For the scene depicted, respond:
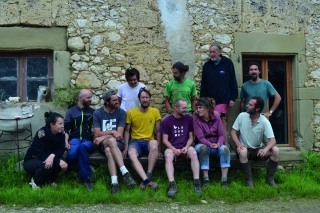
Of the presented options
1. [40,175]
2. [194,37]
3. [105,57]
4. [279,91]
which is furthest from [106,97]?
[279,91]

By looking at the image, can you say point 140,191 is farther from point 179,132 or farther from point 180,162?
point 179,132

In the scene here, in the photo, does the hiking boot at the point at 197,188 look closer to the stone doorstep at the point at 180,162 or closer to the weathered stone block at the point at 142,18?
the stone doorstep at the point at 180,162

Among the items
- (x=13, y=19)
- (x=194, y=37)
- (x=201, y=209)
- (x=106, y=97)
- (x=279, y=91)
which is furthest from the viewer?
(x=279, y=91)

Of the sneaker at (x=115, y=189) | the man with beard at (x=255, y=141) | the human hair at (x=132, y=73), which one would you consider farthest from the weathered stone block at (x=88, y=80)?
the man with beard at (x=255, y=141)

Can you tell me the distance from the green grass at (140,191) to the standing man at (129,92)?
41.0 inches

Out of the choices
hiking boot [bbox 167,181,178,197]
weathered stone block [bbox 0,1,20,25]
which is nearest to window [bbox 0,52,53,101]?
weathered stone block [bbox 0,1,20,25]

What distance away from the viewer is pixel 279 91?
7.08 metres

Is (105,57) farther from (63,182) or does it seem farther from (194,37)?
(63,182)

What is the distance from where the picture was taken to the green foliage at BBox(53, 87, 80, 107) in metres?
6.23

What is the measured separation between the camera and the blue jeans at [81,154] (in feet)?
17.3

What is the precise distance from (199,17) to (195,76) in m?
1.01

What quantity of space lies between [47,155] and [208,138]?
2262 millimetres

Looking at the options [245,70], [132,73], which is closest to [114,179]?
[132,73]

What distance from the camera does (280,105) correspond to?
709 cm
